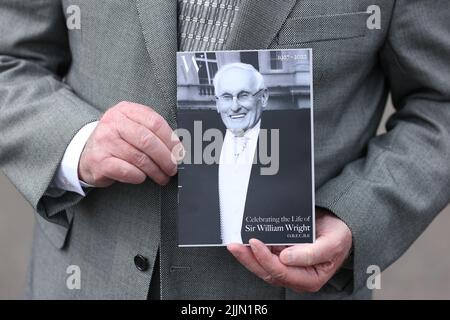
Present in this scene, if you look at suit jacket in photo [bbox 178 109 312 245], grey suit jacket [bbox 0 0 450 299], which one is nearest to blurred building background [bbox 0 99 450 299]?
grey suit jacket [bbox 0 0 450 299]

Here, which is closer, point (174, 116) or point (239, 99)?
point (239, 99)

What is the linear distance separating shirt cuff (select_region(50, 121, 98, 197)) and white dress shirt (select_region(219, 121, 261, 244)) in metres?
0.27

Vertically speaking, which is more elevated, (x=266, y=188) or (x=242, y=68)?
(x=242, y=68)

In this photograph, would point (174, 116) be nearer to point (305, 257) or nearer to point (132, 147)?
point (132, 147)

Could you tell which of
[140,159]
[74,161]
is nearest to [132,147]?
[140,159]

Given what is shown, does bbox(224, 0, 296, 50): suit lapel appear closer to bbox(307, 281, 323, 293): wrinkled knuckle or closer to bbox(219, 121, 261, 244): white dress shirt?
bbox(219, 121, 261, 244): white dress shirt

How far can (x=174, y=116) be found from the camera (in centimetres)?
124

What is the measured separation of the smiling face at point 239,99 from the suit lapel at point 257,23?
0.10 metres

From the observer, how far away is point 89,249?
1.42 meters

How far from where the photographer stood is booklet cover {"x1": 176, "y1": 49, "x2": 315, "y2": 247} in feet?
3.70

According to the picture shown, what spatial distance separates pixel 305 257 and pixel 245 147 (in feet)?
0.71

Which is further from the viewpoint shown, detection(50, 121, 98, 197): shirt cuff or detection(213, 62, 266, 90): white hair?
detection(50, 121, 98, 197): shirt cuff
